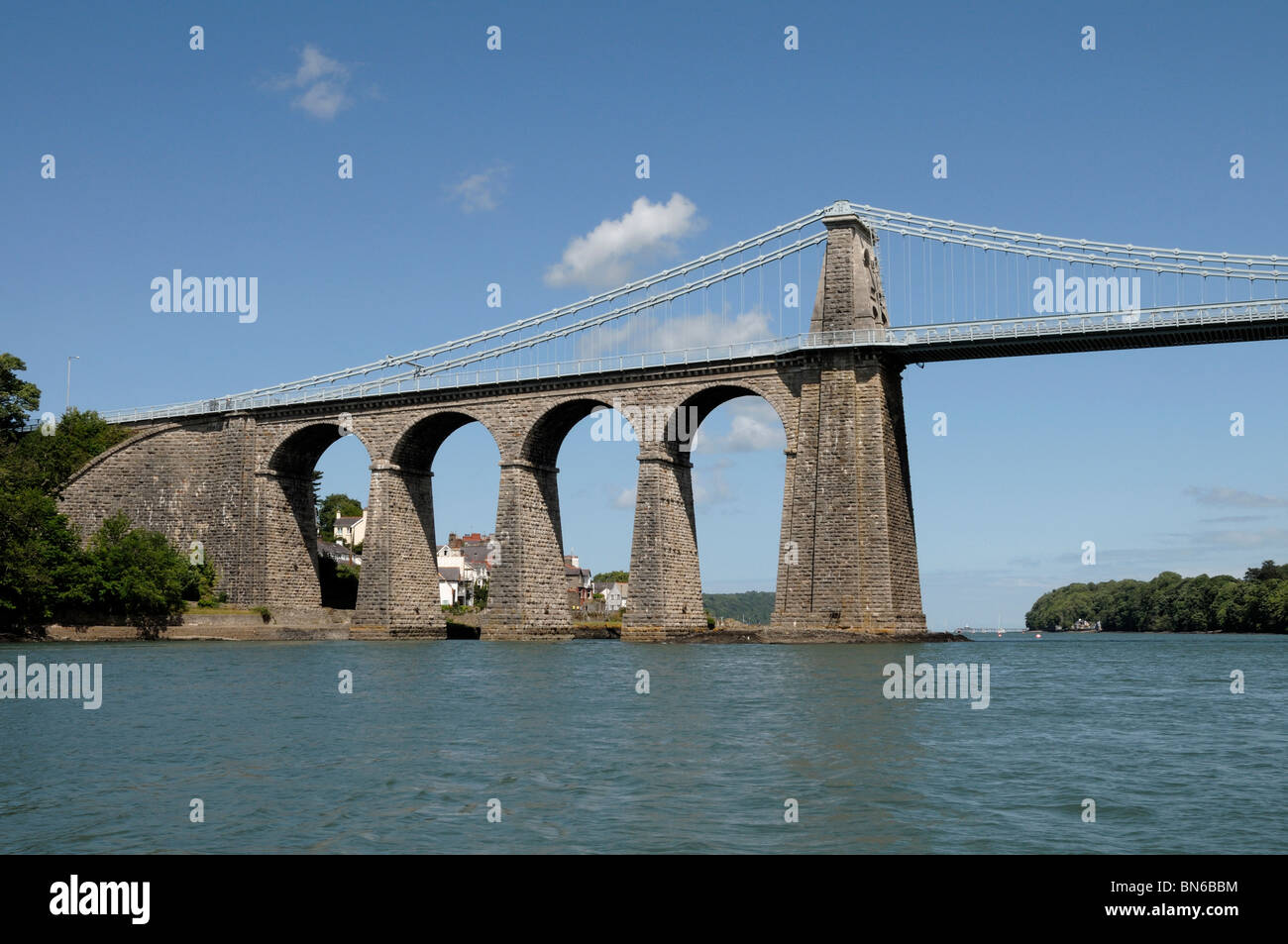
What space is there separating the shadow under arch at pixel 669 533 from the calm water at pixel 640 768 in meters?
20.3

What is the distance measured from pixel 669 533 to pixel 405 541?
1622cm

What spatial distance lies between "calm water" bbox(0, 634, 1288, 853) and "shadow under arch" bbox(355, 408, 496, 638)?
93.5 feet

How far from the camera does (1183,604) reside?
110 metres

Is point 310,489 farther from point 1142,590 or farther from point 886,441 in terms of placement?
point 1142,590

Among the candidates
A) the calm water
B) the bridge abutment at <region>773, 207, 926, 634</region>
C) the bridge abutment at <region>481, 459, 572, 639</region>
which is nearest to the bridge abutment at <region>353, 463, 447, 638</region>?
the bridge abutment at <region>481, 459, 572, 639</region>

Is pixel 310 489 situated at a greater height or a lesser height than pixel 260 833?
greater

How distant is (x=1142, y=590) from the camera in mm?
128625

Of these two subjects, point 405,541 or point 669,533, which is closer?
point 669,533

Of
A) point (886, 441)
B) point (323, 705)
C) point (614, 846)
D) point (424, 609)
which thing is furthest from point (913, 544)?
point (614, 846)

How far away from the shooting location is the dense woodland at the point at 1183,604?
94250mm

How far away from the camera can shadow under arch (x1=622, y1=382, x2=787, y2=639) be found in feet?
169

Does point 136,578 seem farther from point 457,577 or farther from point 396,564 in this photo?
point 457,577

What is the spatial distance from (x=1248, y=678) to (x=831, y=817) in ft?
91.4
